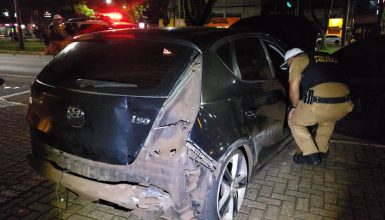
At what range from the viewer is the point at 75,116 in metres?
2.67

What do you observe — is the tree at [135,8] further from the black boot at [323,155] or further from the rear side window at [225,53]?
the rear side window at [225,53]

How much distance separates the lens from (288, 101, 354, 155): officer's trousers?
13.8ft

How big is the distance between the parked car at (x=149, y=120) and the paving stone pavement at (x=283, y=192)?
0.32 metres

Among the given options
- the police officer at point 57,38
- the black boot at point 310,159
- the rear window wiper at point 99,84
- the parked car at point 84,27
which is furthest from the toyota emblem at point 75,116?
the parked car at point 84,27

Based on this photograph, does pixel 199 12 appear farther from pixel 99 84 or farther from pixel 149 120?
pixel 149 120

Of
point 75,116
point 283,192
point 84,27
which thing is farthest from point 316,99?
point 84,27

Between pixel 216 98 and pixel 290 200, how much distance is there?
1.51 m

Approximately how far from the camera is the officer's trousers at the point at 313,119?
4.20 metres

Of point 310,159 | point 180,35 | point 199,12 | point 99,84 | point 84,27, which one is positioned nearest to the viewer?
point 99,84

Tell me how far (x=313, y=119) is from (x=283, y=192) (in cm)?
104

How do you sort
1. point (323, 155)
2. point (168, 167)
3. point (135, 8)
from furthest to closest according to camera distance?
point (135, 8), point (323, 155), point (168, 167)

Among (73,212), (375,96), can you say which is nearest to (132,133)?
(73,212)

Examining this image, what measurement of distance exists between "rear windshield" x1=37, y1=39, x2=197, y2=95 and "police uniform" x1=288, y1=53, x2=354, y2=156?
182cm

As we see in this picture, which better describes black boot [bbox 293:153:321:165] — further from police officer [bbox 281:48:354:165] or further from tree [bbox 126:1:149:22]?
tree [bbox 126:1:149:22]
